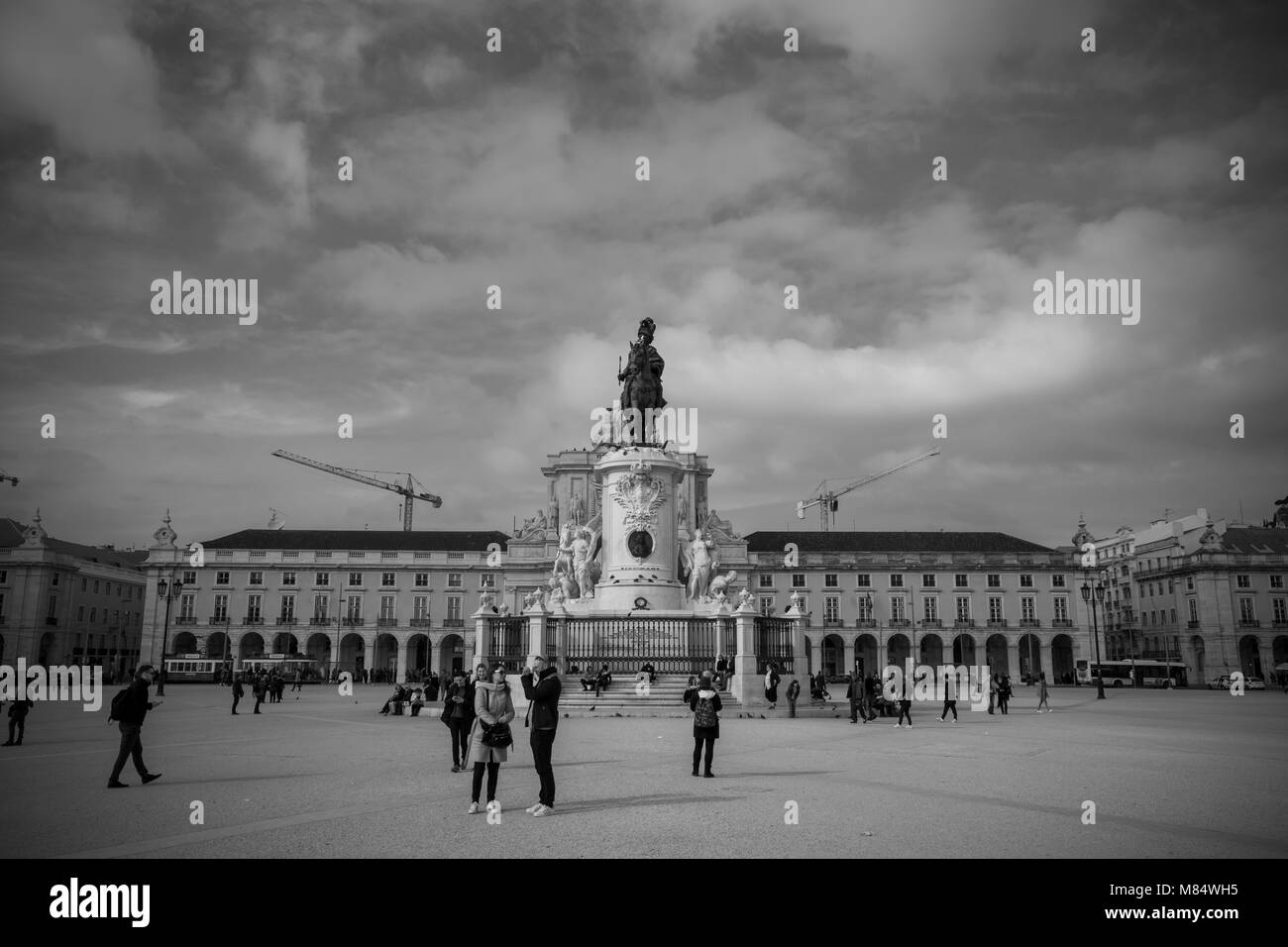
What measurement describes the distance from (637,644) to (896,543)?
65.2 m

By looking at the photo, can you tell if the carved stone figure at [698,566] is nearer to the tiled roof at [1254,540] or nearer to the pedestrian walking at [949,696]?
the pedestrian walking at [949,696]

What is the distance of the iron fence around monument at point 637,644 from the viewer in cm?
2809

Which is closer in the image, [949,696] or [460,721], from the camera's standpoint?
[460,721]

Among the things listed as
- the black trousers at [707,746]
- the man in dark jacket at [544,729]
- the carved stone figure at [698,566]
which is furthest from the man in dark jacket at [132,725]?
the carved stone figure at [698,566]

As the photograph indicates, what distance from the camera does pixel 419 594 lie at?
287 feet

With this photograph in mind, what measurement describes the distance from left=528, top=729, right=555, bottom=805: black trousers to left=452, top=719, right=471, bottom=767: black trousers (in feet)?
13.9

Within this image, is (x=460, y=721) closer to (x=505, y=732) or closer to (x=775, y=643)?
(x=505, y=732)

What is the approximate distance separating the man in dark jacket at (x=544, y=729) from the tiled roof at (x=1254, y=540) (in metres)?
→ 87.5

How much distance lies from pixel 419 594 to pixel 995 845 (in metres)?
82.8

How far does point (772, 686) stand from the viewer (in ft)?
86.5

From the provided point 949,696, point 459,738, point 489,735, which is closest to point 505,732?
point 489,735

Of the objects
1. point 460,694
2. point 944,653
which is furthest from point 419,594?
point 460,694

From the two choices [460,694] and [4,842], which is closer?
[4,842]
